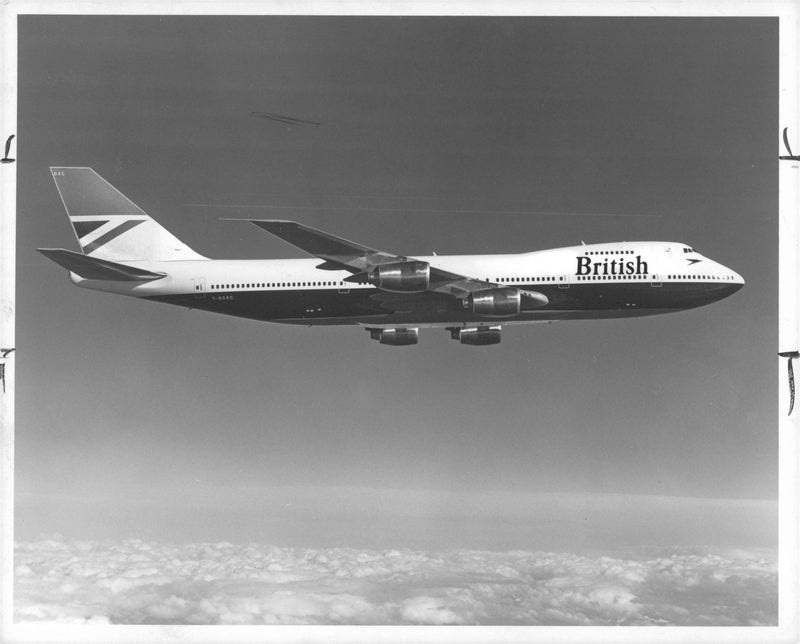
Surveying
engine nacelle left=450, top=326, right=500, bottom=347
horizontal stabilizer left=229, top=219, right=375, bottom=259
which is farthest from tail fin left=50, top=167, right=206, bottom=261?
engine nacelle left=450, top=326, right=500, bottom=347

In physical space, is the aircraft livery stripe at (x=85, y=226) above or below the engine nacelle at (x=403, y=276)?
above

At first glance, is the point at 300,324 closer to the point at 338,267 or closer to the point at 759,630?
the point at 338,267

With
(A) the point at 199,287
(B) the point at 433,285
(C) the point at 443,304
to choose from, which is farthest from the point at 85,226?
Result: (C) the point at 443,304

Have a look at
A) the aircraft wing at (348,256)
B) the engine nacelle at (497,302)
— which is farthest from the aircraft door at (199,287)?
the engine nacelle at (497,302)

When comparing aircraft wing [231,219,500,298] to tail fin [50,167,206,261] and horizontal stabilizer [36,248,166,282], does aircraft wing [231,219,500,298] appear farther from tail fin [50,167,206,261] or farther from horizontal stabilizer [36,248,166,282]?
horizontal stabilizer [36,248,166,282]

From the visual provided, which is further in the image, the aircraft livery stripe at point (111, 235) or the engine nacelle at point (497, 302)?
the aircraft livery stripe at point (111, 235)

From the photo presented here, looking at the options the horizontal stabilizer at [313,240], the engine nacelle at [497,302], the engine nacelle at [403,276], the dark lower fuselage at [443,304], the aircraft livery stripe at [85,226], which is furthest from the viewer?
the aircraft livery stripe at [85,226]

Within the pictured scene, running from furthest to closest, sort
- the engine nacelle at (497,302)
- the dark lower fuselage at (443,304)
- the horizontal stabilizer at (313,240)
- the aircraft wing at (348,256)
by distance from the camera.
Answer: the dark lower fuselage at (443,304) < the engine nacelle at (497,302) < the aircraft wing at (348,256) < the horizontal stabilizer at (313,240)

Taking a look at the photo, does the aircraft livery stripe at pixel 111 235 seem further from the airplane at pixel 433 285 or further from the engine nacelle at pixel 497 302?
the engine nacelle at pixel 497 302
